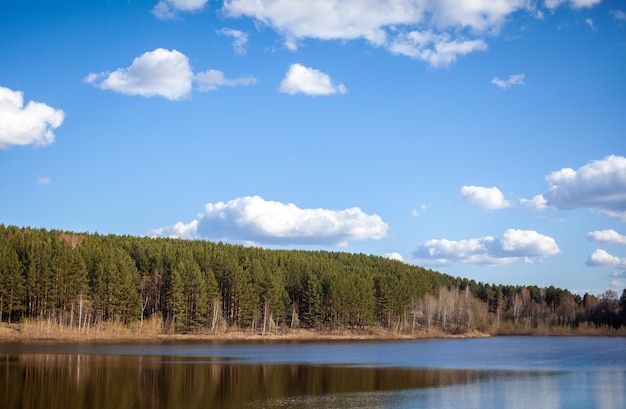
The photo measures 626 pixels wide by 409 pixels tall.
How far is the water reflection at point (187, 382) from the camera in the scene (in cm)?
3825

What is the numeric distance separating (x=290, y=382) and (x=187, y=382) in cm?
776

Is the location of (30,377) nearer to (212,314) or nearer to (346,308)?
(212,314)

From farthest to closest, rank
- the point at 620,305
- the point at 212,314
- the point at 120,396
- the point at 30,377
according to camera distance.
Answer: the point at 620,305 < the point at 212,314 < the point at 30,377 < the point at 120,396

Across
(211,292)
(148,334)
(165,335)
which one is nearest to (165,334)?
(165,335)

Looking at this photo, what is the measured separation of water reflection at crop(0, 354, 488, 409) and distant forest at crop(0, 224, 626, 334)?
1686 inches

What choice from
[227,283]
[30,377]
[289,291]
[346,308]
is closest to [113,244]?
[227,283]

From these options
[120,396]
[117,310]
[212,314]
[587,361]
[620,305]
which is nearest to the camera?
[120,396]

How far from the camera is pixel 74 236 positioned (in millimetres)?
152500

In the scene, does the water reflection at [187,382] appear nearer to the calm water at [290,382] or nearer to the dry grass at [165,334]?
the calm water at [290,382]

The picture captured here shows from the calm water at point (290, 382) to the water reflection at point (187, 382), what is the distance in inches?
2.8

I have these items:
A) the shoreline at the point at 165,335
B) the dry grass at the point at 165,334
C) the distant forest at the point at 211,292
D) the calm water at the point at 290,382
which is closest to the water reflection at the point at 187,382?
the calm water at the point at 290,382

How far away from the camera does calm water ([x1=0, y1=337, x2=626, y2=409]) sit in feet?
128

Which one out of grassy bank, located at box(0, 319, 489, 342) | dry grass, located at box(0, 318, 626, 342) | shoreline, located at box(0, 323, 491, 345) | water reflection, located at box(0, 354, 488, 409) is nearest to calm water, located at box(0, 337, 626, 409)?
water reflection, located at box(0, 354, 488, 409)

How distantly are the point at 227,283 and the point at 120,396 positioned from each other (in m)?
96.6
